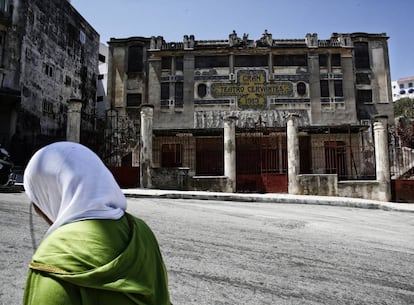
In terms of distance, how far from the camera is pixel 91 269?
0.98 m

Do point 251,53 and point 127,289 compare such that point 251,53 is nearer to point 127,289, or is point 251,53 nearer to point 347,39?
point 347,39

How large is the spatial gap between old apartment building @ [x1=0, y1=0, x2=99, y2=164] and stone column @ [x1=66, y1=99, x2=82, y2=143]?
726cm

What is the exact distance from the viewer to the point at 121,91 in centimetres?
2350

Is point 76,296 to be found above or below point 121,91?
below

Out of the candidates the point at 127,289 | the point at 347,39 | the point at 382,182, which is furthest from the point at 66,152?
the point at 347,39

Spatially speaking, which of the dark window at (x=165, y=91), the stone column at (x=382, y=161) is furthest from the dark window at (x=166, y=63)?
the stone column at (x=382, y=161)

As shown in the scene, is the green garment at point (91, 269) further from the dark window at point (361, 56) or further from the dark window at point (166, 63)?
the dark window at point (361, 56)

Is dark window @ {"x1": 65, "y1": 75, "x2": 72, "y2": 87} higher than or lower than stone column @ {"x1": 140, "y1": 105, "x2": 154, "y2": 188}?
higher

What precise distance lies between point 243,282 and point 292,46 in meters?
21.0

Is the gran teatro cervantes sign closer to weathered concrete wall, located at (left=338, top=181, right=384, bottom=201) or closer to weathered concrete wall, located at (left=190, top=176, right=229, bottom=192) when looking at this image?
weathered concrete wall, located at (left=190, top=176, right=229, bottom=192)

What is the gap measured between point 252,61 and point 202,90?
4081 mm

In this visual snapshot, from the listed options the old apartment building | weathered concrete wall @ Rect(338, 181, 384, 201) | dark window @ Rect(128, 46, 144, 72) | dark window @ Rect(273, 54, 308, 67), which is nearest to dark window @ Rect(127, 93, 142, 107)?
dark window @ Rect(128, 46, 144, 72)

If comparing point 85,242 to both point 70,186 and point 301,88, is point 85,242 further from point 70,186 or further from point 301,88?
point 301,88

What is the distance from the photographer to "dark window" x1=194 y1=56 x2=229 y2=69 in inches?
856
